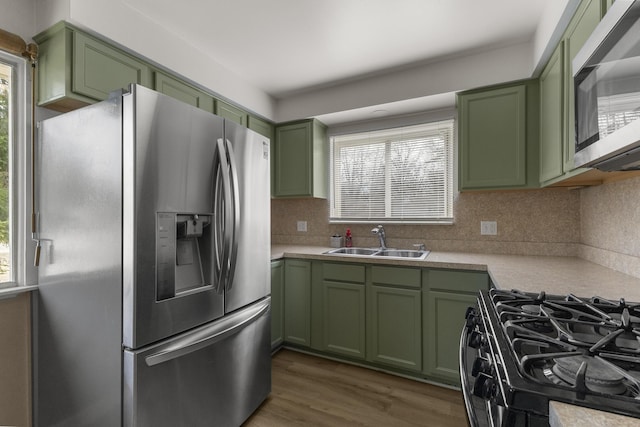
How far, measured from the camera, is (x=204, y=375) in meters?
1.50

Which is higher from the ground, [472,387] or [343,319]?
[472,387]

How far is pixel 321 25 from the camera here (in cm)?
201

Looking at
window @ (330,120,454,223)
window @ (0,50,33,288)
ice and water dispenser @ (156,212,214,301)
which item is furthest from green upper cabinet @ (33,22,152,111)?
window @ (330,120,454,223)

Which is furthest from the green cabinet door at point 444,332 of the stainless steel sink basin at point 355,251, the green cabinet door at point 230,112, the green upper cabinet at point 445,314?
Result: the green cabinet door at point 230,112

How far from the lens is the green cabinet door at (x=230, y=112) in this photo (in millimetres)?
2487

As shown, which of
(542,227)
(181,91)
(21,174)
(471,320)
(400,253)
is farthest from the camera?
(400,253)

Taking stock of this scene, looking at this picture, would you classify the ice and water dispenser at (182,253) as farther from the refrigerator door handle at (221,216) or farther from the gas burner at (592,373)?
the gas burner at (592,373)

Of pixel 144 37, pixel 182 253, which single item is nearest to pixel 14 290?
pixel 182 253

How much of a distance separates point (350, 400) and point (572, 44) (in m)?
2.38

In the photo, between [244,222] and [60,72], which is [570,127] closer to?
[244,222]

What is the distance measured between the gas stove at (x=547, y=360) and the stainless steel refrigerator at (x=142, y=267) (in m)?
1.16

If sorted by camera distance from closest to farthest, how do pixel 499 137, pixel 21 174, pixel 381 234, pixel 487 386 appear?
pixel 487 386 < pixel 21 174 < pixel 499 137 < pixel 381 234

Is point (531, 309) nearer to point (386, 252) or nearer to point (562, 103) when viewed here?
point (562, 103)

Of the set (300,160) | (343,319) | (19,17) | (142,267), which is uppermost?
(19,17)
